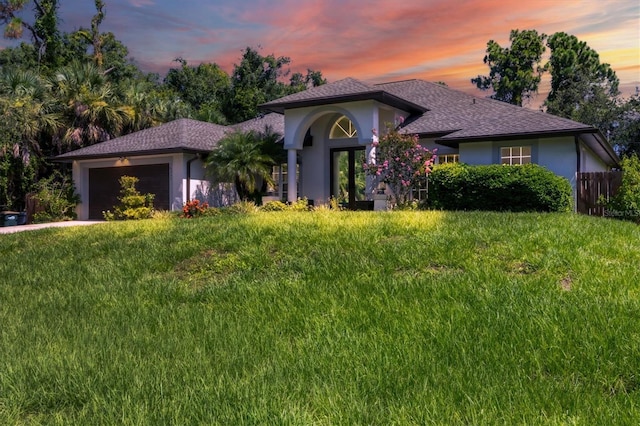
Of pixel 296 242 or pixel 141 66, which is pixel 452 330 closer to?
pixel 296 242

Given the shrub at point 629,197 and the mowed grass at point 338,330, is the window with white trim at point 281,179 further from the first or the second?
the mowed grass at point 338,330

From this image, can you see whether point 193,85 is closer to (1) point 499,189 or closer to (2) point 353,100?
(2) point 353,100

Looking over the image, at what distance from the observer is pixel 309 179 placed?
67.8 ft

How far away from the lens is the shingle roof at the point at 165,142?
19859 mm

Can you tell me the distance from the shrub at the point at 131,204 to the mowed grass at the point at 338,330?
12.1 metres

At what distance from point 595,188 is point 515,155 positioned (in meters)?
2.58

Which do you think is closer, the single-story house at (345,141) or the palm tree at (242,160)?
the single-story house at (345,141)

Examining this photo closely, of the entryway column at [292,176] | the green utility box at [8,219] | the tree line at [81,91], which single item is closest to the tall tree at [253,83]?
the tree line at [81,91]

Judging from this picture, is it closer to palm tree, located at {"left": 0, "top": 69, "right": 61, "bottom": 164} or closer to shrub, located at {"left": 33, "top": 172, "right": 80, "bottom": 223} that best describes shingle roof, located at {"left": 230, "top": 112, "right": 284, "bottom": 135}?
shrub, located at {"left": 33, "top": 172, "right": 80, "bottom": 223}

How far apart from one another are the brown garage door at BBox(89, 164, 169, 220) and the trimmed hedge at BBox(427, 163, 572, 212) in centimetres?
1187

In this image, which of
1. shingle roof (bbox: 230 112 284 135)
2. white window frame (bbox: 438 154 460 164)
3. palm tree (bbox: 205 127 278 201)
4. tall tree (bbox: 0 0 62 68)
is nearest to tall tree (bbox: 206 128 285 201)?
palm tree (bbox: 205 127 278 201)

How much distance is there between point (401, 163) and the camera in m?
15.9

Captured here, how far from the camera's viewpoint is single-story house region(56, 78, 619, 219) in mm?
15797

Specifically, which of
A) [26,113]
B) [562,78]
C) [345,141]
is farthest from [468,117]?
[562,78]
